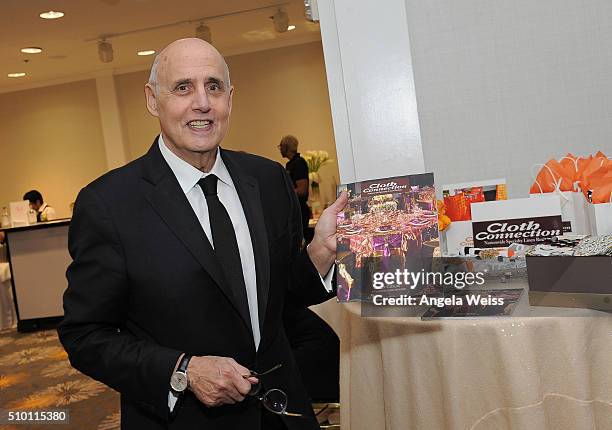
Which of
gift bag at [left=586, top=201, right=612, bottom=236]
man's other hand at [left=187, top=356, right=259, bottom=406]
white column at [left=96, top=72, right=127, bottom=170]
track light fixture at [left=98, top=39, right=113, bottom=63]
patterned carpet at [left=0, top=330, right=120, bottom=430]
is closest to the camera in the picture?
man's other hand at [left=187, top=356, right=259, bottom=406]

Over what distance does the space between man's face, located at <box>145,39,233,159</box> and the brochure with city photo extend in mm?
407

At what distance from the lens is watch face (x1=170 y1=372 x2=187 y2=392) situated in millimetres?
1468

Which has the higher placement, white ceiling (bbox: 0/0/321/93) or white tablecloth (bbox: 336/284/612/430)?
white ceiling (bbox: 0/0/321/93)

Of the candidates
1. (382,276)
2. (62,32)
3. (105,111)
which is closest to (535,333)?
(382,276)

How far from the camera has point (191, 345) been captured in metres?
1.55

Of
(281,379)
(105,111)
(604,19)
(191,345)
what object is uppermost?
(105,111)

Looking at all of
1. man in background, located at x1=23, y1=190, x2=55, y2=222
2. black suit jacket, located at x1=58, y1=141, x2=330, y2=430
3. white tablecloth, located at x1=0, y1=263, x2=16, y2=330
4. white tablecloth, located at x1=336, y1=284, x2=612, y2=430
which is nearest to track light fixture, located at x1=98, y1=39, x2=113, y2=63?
man in background, located at x1=23, y1=190, x2=55, y2=222

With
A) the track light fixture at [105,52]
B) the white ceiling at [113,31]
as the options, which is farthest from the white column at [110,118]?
the track light fixture at [105,52]

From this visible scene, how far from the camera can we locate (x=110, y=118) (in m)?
11.3

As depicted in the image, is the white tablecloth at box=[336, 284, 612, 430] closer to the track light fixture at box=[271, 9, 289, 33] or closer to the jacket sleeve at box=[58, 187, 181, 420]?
the jacket sleeve at box=[58, 187, 181, 420]

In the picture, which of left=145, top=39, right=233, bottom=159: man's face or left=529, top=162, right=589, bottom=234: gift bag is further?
left=529, top=162, right=589, bottom=234: gift bag

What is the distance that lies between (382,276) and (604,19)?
63.8 inches

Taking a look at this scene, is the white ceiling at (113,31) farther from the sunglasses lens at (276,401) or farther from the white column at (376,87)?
the sunglasses lens at (276,401)

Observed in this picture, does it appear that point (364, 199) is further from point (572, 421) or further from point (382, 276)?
point (572, 421)
